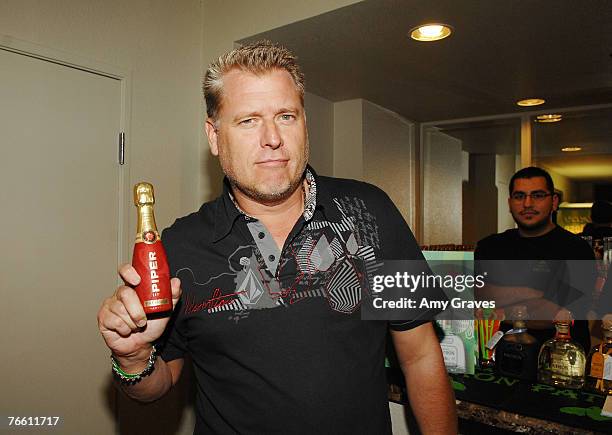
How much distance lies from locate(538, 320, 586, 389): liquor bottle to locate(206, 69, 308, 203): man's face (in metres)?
0.81

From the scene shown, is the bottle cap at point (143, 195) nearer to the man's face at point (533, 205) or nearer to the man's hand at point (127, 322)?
the man's hand at point (127, 322)

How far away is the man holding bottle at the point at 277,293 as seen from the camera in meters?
1.02

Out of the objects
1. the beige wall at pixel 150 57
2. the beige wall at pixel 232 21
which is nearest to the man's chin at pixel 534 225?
the beige wall at pixel 232 21

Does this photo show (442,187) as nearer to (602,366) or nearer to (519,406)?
(602,366)

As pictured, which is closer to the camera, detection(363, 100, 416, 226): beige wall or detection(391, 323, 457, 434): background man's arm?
detection(391, 323, 457, 434): background man's arm

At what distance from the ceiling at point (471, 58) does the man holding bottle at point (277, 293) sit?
89cm

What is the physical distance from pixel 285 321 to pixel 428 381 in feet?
1.30

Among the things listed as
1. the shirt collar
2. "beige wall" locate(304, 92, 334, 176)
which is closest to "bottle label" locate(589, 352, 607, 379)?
the shirt collar

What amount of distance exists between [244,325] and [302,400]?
20 centimetres

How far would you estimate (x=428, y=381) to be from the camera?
114 cm

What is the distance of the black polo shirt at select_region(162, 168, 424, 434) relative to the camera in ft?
3.33

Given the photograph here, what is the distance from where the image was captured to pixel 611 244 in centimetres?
207

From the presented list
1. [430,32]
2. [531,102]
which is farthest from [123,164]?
[531,102]

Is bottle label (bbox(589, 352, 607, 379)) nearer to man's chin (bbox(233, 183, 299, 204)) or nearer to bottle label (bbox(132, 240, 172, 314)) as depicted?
man's chin (bbox(233, 183, 299, 204))
